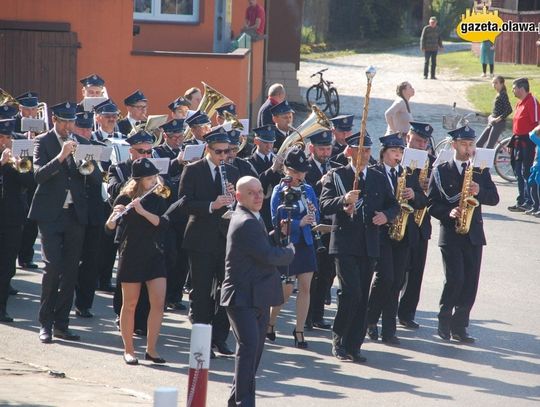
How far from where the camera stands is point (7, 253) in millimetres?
12078

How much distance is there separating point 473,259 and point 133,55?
10.8m

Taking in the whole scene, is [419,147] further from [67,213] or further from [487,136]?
[487,136]

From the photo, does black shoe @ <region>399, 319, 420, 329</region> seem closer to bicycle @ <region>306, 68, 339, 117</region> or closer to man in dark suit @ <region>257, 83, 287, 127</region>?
man in dark suit @ <region>257, 83, 287, 127</region>

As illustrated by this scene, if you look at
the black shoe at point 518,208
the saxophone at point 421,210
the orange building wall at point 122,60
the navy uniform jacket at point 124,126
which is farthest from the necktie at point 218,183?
the orange building wall at point 122,60

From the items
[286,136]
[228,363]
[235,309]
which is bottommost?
[228,363]

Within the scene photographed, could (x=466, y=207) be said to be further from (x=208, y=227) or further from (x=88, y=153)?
(x=88, y=153)

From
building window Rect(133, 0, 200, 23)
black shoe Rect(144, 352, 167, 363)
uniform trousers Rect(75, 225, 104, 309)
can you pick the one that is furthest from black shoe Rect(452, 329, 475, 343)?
building window Rect(133, 0, 200, 23)

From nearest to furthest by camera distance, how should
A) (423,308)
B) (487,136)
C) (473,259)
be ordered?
(473,259) < (423,308) < (487,136)

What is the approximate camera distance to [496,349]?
11727 millimetres

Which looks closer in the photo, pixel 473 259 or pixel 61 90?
pixel 473 259

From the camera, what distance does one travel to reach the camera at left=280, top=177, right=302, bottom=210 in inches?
413

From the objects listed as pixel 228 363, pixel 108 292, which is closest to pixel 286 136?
pixel 108 292

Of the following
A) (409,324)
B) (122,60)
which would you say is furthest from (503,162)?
(409,324)

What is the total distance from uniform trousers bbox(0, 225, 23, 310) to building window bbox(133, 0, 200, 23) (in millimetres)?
13279
